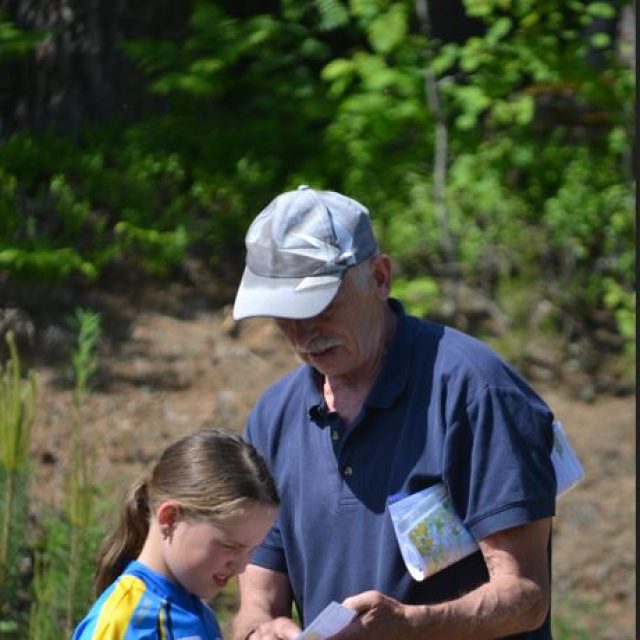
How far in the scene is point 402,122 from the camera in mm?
8562

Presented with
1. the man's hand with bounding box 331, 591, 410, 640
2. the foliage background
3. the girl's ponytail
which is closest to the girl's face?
the girl's ponytail

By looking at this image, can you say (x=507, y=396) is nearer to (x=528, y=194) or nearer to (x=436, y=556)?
(x=436, y=556)

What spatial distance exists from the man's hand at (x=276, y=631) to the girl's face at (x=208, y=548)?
0.91 ft

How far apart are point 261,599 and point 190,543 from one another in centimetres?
50

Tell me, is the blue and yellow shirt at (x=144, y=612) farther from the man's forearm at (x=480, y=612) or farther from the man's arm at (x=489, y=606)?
the man's forearm at (x=480, y=612)

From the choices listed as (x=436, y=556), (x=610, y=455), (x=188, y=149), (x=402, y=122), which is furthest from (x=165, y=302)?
(x=436, y=556)

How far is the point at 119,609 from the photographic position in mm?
3107

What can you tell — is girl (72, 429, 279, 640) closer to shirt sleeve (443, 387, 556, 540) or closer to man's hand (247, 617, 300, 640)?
man's hand (247, 617, 300, 640)

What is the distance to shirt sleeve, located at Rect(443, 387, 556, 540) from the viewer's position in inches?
127

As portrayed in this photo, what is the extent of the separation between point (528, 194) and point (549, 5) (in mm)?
1004

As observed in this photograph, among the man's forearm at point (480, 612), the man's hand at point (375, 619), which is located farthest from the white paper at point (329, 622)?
the man's forearm at point (480, 612)

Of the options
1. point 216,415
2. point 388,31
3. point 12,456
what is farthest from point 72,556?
point 388,31

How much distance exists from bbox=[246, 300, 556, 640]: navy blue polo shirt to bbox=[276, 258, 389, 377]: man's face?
0.07 meters

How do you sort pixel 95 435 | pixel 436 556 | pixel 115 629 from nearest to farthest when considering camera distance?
pixel 115 629
pixel 436 556
pixel 95 435
